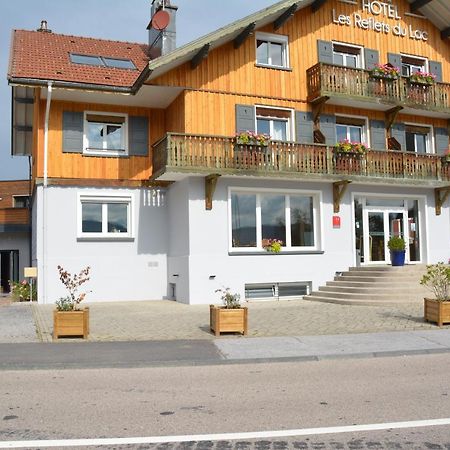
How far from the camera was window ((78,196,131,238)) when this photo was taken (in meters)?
19.4

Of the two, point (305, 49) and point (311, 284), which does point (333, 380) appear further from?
point (305, 49)

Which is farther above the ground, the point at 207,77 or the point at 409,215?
the point at 207,77

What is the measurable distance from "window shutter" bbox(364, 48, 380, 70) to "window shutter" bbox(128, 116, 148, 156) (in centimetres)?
869

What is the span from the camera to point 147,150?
2030cm

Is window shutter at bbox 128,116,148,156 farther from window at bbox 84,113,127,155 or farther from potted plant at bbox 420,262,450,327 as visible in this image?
potted plant at bbox 420,262,450,327

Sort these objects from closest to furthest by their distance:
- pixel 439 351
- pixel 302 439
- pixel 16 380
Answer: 1. pixel 302 439
2. pixel 16 380
3. pixel 439 351

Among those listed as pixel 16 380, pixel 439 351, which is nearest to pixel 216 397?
pixel 16 380

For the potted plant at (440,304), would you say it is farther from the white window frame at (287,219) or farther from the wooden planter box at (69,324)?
the wooden planter box at (69,324)

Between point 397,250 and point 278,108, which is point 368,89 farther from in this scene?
point 397,250

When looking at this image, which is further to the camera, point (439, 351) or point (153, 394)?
point (439, 351)

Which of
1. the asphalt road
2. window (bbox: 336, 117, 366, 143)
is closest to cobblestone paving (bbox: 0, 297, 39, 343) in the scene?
the asphalt road

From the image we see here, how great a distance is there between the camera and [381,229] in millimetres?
21016

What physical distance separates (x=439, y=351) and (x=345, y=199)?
11.1 m

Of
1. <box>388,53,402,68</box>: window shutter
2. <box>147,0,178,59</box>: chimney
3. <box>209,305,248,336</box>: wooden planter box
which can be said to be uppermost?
<box>147,0,178,59</box>: chimney
